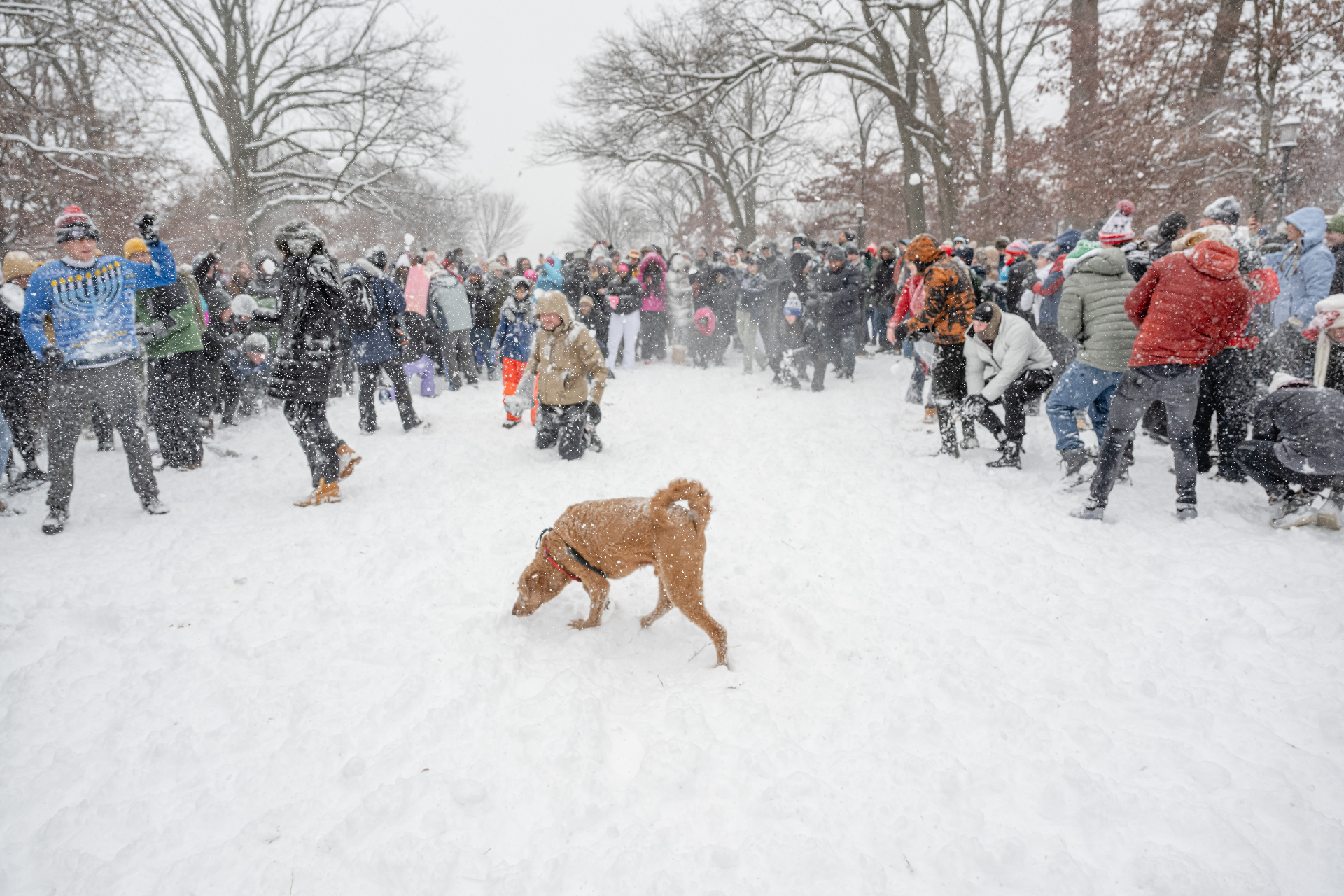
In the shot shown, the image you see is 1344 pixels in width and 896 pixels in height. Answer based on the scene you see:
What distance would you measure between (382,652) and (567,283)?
892 centimetres

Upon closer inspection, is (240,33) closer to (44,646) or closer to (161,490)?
(161,490)

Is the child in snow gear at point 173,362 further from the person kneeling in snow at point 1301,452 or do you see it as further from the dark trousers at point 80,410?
the person kneeling in snow at point 1301,452

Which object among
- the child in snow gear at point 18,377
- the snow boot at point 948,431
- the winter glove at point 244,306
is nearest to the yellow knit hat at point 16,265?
the child in snow gear at point 18,377

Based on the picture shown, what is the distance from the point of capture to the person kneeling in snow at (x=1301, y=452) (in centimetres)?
376

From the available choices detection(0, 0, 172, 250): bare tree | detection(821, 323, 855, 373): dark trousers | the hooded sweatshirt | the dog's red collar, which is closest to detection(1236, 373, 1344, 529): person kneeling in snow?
the hooded sweatshirt

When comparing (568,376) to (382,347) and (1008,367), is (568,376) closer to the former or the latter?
(382,347)

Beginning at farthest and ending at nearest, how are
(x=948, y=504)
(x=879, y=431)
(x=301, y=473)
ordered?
(x=879, y=431), (x=301, y=473), (x=948, y=504)

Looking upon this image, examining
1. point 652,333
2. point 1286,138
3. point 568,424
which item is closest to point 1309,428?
point 568,424

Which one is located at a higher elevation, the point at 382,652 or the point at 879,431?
the point at 879,431

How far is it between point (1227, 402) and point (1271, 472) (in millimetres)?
855

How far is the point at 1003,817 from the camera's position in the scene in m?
2.08

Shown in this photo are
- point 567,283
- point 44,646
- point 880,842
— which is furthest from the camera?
point 567,283

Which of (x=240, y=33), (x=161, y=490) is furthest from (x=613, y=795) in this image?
(x=240, y=33)

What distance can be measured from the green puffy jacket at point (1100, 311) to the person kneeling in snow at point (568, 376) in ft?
13.4
